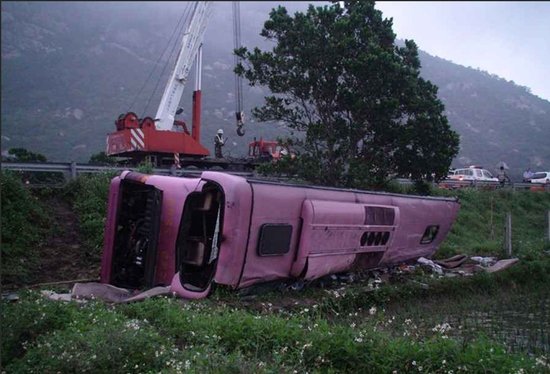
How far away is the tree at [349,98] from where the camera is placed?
44.7ft

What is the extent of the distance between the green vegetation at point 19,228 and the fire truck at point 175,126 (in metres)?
4.98

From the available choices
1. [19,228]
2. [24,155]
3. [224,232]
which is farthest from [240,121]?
[224,232]

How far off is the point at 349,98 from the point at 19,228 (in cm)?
825

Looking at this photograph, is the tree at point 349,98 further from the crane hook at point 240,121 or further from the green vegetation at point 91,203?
the green vegetation at point 91,203

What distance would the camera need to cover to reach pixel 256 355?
456cm

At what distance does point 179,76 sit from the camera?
661 inches

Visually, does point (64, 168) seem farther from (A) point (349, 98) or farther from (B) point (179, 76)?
(A) point (349, 98)

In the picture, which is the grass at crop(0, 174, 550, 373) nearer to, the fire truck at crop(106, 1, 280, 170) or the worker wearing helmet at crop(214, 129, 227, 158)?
the fire truck at crop(106, 1, 280, 170)

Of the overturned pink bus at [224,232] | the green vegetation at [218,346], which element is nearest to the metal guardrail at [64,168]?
the overturned pink bus at [224,232]

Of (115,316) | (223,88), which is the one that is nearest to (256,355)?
(115,316)

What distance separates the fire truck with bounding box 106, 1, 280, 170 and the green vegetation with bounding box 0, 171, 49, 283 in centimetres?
498

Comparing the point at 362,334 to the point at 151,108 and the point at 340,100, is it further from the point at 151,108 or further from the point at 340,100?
the point at 151,108

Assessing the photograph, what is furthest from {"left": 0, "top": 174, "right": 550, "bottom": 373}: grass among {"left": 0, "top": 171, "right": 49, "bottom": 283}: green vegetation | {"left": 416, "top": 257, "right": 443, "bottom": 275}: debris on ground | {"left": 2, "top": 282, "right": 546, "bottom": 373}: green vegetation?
{"left": 0, "top": 171, "right": 49, "bottom": 283}: green vegetation

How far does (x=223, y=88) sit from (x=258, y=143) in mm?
2422
